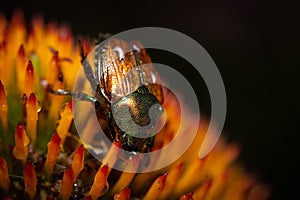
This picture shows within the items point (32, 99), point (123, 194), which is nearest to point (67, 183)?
point (123, 194)

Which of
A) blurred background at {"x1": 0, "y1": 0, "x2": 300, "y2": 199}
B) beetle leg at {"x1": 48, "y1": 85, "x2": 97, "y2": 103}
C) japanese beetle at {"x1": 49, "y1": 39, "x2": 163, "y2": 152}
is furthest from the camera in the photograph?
blurred background at {"x1": 0, "y1": 0, "x2": 300, "y2": 199}

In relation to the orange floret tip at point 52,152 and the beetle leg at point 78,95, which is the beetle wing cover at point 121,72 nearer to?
the beetle leg at point 78,95

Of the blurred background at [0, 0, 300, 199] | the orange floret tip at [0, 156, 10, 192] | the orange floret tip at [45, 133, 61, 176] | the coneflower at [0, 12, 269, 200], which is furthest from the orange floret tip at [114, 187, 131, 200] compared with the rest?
the blurred background at [0, 0, 300, 199]

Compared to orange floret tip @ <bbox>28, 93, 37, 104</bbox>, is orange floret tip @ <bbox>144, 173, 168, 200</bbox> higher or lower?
lower

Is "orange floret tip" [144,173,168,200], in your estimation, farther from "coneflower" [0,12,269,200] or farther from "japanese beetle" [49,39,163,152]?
"japanese beetle" [49,39,163,152]

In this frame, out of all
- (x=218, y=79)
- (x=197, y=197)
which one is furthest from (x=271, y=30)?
(x=197, y=197)

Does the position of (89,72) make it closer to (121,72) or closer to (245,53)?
(121,72)
